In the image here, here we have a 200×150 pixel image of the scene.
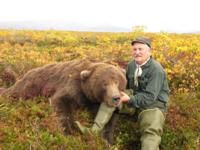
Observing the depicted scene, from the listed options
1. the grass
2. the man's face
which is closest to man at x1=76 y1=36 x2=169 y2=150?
the man's face

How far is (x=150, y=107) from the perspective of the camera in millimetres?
7098

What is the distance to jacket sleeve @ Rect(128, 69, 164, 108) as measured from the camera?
6.94 meters

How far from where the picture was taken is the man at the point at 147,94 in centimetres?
680

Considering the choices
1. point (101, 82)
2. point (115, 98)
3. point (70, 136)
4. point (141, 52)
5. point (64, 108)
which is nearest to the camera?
point (70, 136)

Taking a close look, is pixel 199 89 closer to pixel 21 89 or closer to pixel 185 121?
pixel 185 121

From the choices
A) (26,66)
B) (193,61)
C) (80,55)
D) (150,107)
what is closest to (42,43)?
(80,55)

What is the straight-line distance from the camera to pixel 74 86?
25.1 feet

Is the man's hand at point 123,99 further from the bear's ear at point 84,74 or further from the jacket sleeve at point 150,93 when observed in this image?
the bear's ear at point 84,74

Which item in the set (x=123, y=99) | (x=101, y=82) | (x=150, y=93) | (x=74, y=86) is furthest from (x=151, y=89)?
(x=74, y=86)

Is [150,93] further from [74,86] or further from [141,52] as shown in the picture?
[74,86]

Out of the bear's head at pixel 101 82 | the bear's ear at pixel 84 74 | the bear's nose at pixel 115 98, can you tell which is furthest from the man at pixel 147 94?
the bear's ear at pixel 84 74

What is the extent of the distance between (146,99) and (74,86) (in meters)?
1.51

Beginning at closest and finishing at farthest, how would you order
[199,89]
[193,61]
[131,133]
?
[131,133], [199,89], [193,61]

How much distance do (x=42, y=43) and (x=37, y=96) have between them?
13.1 m
